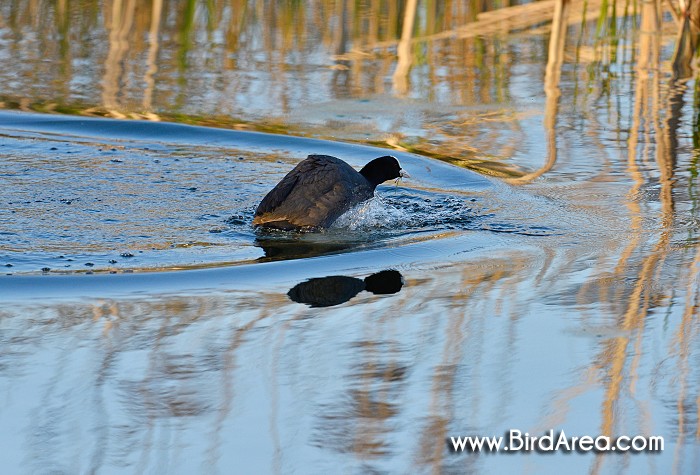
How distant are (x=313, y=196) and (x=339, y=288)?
3.86 feet

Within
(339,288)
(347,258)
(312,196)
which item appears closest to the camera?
(339,288)

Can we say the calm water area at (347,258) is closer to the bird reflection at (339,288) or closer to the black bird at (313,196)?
the bird reflection at (339,288)

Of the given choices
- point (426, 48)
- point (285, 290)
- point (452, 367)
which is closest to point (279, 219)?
point (285, 290)

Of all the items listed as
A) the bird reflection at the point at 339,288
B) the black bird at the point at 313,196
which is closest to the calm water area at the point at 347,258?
the bird reflection at the point at 339,288

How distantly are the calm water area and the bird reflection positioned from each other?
0.06 ft

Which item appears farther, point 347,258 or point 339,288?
→ point 347,258

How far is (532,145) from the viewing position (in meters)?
7.26

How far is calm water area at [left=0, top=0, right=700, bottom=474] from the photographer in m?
3.27

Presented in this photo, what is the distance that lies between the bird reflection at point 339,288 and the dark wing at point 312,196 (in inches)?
36.2

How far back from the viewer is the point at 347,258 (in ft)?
16.4

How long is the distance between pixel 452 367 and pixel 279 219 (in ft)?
6.64

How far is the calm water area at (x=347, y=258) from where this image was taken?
3271 mm

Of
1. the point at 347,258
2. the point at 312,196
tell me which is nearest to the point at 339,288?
the point at 347,258

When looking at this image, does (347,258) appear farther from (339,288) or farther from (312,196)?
(312,196)
